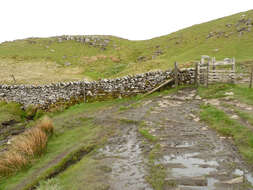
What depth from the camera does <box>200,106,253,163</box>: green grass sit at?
5.69 metres

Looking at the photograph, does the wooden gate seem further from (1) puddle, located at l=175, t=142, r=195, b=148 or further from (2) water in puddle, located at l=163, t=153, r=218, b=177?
(2) water in puddle, located at l=163, t=153, r=218, b=177

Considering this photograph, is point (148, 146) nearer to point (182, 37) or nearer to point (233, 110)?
point (233, 110)

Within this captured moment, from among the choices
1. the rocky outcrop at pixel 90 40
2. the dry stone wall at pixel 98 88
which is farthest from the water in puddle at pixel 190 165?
the rocky outcrop at pixel 90 40

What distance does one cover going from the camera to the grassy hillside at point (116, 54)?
2761 cm

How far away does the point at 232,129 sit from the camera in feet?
23.0

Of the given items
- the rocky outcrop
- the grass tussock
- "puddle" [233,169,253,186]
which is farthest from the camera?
the rocky outcrop

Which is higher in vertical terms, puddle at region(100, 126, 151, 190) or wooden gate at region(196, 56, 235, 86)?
wooden gate at region(196, 56, 235, 86)

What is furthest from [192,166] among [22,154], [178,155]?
[22,154]

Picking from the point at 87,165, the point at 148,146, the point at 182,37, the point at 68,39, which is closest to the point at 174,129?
the point at 148,146

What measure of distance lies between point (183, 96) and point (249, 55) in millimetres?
15728

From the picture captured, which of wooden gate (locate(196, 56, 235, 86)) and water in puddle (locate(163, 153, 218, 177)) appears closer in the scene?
water in puddle (locate(163, 153, 218, 177))

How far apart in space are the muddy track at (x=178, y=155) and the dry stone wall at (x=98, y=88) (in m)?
5.16

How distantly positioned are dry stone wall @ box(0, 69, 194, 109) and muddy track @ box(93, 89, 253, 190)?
516 cm

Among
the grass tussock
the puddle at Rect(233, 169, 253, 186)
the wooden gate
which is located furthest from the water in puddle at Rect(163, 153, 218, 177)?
the wooden gate
